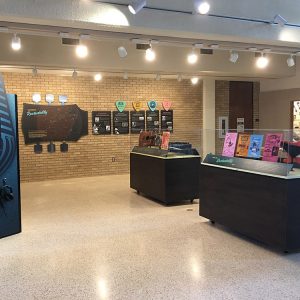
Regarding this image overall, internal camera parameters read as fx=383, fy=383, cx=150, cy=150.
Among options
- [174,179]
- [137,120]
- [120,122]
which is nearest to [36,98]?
[120,122]

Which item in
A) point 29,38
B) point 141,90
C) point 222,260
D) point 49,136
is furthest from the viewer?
point 141,90

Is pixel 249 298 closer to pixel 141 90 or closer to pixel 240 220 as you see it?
pixel 240 220

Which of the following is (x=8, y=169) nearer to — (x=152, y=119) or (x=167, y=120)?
(x=152, y=119)

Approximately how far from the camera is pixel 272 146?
15.4 ft

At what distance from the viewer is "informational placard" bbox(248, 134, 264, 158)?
489cm

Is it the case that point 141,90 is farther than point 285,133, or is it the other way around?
point 141,90

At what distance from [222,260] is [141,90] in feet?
23.2

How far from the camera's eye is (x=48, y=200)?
7.50 meters

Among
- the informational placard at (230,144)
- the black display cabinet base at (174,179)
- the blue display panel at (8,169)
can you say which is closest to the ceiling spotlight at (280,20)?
the informational placard at (230,144)

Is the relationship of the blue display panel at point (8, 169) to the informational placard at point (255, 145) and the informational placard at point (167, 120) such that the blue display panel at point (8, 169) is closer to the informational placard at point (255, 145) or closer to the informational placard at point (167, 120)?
the informational placard at point (255, 145)

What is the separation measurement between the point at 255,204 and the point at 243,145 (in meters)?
0.90

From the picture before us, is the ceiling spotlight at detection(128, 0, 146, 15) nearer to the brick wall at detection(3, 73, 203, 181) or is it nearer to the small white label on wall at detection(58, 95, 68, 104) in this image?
the brick wall at detection(3, 73, 203, 181)

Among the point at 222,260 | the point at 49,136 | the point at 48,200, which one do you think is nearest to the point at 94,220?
the point at 48,200

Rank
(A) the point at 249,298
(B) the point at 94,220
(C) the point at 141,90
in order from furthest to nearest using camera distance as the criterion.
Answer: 1. (C) the point at 141,90
2. (B) the point at 94,220
3. (A) the point at 249,298
